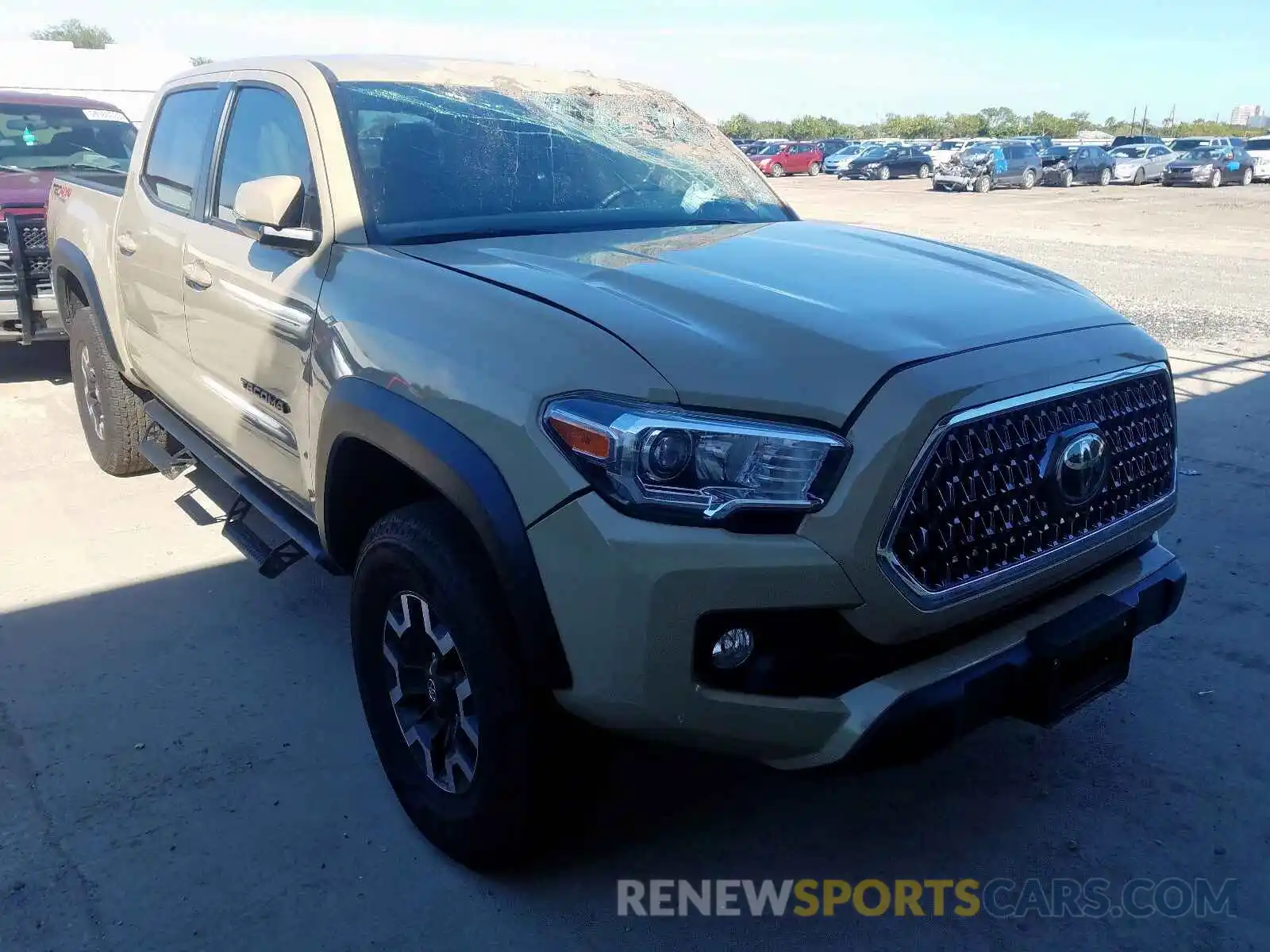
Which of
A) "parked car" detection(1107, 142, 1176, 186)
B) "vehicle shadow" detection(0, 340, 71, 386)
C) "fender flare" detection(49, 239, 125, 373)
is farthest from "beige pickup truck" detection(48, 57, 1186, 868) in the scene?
"parked car" detection(1107, 142, 1176, 186)

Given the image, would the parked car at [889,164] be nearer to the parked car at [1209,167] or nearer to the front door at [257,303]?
the parked car at [1209,167]

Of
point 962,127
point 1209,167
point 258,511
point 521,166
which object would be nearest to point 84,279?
point 258,511

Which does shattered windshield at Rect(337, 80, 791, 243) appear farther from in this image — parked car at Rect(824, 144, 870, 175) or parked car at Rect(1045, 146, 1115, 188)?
parked car at Rect(824, 144, 870, 175)

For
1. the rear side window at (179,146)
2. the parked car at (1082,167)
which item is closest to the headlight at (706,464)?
the rear side window at (179,146)

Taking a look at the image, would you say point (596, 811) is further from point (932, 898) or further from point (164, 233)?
point (164, 233)

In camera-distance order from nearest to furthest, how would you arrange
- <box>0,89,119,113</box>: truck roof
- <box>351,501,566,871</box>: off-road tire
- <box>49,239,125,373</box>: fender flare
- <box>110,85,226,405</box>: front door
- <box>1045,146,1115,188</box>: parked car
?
<box>351,501,566,871</box>: off-road tire → <box>110,85,226,405</box>: front door → <box>49,239,125,373</box>: fender flare → <box>0,89,119,113</box>: truck roof → <box>1045,146,1115,188</box>: parked car

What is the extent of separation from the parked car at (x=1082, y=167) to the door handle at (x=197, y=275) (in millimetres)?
35824

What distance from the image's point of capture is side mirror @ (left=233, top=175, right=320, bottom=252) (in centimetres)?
301

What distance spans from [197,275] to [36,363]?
19.0 feet

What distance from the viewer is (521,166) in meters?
3.45

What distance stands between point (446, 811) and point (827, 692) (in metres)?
1.05

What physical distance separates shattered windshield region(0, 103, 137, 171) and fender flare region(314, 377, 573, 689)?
662cm

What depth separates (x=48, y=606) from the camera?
166 inches

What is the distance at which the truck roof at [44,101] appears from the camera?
8359 millimetres
